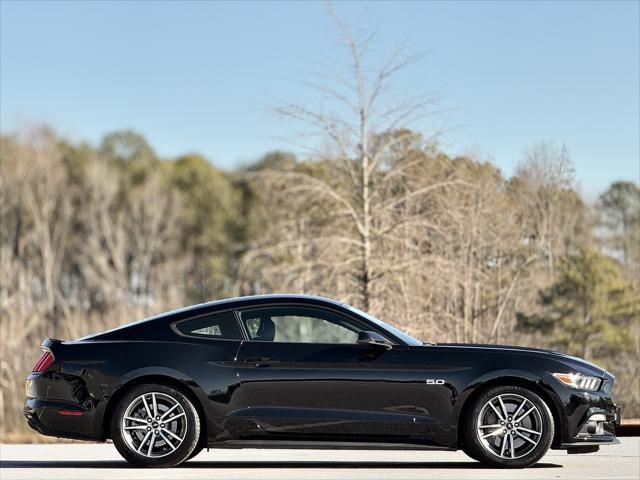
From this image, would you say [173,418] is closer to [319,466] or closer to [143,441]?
[143,441]

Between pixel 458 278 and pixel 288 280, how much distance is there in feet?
10.4

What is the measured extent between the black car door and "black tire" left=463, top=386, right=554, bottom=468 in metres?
0.49

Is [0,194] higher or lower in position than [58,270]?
higher

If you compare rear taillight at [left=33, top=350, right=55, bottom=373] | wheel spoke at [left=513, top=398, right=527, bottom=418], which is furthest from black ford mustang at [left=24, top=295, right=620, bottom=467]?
rear taillight at [left=33, top=350, right=55, bottom=373]

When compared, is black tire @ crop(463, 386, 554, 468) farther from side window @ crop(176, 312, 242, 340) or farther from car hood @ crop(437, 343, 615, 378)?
side window @ crop(176, 312, 242, 340)

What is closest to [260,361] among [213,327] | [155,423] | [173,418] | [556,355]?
[213,327]

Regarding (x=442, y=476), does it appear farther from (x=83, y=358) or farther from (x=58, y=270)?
(x=58, y=270)

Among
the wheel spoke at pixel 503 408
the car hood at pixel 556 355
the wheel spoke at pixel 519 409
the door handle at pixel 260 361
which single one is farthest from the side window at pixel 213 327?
the wheel spoke at pixel 519 409

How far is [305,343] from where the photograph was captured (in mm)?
8758

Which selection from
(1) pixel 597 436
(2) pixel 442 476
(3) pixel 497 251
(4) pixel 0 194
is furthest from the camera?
(4) pixel 0 194

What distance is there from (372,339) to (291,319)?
804 millimetres

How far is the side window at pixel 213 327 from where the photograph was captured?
8898 millimetres

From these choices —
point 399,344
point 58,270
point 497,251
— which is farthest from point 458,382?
point 58,270

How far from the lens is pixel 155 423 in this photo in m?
8.68
